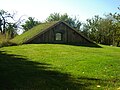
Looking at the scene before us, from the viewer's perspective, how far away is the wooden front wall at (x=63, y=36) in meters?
42.5

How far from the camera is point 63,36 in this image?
4469 centimetres

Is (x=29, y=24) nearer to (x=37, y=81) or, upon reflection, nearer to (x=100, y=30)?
(x=100, y=30)

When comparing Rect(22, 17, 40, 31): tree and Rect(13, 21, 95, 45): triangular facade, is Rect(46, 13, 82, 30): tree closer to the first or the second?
Rect(22, 17, 40, 31): tree

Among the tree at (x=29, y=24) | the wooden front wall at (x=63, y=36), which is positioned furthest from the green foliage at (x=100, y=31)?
the wooden front wall at (x=63, y=36)

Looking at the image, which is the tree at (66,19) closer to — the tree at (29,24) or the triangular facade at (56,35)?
the tree at (29,24)

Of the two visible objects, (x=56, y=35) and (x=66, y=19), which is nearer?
(x=56, y=35)

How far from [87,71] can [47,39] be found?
29362 millimetres

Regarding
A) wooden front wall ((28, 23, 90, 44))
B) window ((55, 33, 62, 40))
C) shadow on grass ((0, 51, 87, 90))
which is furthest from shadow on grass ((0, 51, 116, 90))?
window ((55, 33, 62, 40))

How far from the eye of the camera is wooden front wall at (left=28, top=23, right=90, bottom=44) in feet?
139

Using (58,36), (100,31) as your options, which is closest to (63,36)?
(58,36)

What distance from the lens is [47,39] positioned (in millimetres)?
43000

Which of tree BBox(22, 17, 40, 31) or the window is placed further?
tree BBox(22, 17, 40, 31)

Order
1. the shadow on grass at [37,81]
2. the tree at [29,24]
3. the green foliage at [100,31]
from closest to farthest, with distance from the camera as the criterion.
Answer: the shadow on grass at [37,81]
the green foliage at [100,31]
the tree at [29,24]

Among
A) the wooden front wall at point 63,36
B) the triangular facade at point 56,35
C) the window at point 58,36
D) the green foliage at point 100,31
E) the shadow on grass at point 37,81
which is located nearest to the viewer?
the shadow on grass at point 37,81
